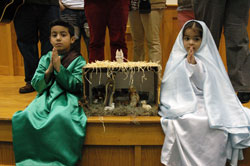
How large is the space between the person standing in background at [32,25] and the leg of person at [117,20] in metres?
0.57

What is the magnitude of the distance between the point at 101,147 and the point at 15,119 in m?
0.53

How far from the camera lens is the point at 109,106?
1661 mm

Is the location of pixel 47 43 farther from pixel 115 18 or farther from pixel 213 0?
pixel 213 0

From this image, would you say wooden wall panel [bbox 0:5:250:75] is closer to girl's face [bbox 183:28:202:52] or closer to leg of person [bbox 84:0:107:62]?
leg of person [bbox 84:0:107:62]

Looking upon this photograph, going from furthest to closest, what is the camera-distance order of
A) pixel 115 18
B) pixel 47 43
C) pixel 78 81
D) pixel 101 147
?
1. pixel 47 43
2. pixel 115 18
3. pixel 78 81
4. pixel 101 147

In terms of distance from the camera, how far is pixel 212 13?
1775 millimetres

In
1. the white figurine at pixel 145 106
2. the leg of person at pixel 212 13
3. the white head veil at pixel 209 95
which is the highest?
the leg of person at pixel 212 13

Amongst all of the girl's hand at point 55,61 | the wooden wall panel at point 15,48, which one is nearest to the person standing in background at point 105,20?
the girl's hand at point 55,61

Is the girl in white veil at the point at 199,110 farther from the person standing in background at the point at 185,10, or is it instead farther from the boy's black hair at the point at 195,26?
the person standing in background at the point at 185,10

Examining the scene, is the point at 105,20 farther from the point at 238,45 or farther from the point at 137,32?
the point at 238,45

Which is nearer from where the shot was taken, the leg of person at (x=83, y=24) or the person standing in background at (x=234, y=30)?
the person standing in background at (x=234, y=30)

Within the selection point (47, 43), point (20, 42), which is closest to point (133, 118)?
point (47, 43)

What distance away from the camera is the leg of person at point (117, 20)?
6.48 ft

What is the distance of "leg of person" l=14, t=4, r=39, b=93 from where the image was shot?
2.19 meters
